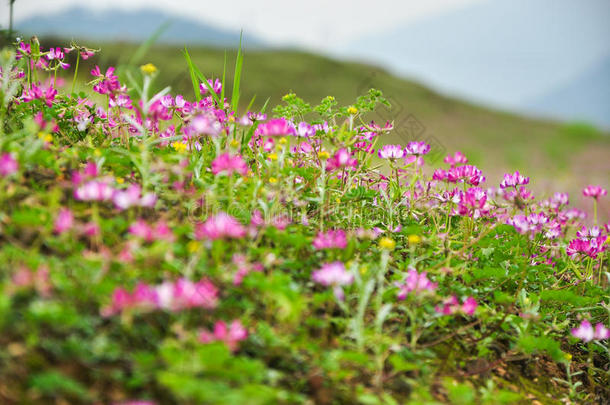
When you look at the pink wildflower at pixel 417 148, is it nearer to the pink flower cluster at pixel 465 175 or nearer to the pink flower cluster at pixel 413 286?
the pink flower cluster at pixel 465 175

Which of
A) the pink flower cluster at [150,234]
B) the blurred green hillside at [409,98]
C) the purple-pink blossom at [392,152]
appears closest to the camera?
the pink flower cluster at [150,234]

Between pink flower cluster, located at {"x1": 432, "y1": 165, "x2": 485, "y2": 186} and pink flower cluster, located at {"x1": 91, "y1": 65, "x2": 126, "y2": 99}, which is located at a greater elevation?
pink flower cluster, located at {"x1": 91, "y1": 65, "x2": 126, "y2": 99}

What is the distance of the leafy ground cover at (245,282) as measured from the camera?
4.72 ft

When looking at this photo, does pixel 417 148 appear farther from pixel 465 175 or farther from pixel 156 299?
pixel 156 299

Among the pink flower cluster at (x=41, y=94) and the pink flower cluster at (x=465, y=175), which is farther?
the pink flower cluster at (x=465, y=175)

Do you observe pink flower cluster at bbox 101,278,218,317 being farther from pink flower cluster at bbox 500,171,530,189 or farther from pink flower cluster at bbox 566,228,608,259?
pink flower cluster at bbox 566,228,608,259

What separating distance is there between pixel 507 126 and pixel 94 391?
39.2 meters

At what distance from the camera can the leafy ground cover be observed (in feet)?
4.72

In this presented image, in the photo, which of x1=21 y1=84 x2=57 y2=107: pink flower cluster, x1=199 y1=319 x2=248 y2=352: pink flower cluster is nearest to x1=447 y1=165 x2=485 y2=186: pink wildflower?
x1=199 y1=319 x2=248 y2=352: pink flower cluster

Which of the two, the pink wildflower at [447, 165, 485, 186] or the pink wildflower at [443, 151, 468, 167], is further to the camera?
the pink wildflower at [443, 151, 468, 167]

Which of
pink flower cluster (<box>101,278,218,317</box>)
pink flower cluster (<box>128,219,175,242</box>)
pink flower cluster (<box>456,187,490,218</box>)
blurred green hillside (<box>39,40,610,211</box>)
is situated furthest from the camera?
blurred green hillside (<box>39,40,610,211</box>)

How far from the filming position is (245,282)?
1.72 metres

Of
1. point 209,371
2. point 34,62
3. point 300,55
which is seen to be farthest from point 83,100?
point 300,55

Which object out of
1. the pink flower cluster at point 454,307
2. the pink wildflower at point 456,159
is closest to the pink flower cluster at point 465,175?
the pink wildflower at point 456,159
